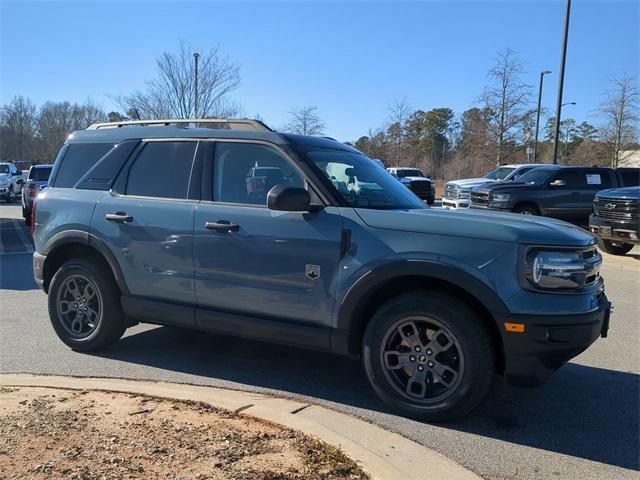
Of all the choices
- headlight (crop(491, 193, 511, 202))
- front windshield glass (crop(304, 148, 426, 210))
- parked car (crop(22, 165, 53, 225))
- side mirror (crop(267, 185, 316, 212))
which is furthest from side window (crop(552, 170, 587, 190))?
parked car (crop(22, 165, 53, 225))

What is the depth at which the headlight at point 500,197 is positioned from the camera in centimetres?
1478

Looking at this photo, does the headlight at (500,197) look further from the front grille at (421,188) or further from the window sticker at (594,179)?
the front grille at (421,188)

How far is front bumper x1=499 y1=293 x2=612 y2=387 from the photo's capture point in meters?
3.40

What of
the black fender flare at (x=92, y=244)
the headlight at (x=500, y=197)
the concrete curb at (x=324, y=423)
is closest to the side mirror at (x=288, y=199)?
the concrete curb at (x=324, y=423)

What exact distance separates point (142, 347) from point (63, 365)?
765 mm

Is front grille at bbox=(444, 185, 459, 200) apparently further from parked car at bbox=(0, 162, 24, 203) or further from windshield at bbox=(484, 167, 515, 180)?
parked car at bbox=(0, 162, 24, 203)

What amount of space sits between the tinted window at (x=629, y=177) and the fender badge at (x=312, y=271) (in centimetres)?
1443

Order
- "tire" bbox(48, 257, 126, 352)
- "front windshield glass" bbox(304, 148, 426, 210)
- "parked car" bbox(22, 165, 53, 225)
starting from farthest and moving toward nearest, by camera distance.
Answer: "parked car" bbox(22, 165, 53, 225) < "tire" bbox(48, 257, 126, 352) < "front windshield glass" bbox(304, 148, 426, 210)

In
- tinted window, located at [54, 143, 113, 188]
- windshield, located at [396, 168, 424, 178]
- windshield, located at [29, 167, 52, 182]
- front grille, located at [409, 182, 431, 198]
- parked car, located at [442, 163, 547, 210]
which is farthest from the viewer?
windshield, located at [396, 168, 424, 178]

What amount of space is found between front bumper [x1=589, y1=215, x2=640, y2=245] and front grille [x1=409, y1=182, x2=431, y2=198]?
14945mm

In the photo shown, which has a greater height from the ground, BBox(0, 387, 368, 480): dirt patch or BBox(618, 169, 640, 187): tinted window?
BBox(618, 169, 640, 187): tinted window

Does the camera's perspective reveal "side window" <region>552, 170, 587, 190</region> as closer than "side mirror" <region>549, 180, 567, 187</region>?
No

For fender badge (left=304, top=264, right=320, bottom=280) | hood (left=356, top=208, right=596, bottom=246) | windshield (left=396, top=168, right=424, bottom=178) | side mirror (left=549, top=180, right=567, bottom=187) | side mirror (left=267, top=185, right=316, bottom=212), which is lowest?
fender badge (left=304, top=264, right=320, bottom=280)

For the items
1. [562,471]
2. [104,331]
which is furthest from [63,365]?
[562,471]
